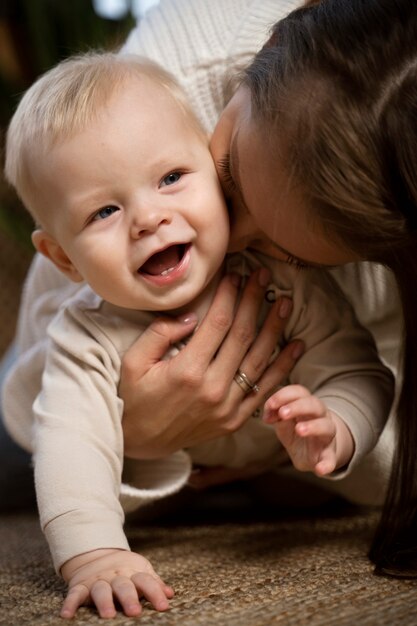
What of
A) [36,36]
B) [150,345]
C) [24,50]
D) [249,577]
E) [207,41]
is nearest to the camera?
[249,577]

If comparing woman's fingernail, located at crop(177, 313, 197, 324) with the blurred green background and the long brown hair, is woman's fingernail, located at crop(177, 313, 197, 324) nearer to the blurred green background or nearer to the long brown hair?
the long brown hair

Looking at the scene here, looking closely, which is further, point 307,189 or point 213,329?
point 213,329

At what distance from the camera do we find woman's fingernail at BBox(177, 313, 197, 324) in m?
0.98

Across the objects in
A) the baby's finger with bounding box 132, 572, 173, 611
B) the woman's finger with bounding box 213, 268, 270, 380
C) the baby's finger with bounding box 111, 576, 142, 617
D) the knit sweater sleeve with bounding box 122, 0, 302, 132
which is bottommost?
the baby's finger with bounding box 132, 572, 173, 611

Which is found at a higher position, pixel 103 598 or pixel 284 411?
pixel 284 411

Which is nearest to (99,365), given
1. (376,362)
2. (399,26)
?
(376,362)

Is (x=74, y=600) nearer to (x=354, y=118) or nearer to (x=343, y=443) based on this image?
(x=343, y=443)

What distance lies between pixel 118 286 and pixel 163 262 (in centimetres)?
5

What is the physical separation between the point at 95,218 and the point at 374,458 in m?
0.49

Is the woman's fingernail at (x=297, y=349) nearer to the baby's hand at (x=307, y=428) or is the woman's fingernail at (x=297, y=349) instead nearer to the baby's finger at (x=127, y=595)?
the baby's hand at (x=307, y=428)

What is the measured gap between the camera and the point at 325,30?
2.58 feet

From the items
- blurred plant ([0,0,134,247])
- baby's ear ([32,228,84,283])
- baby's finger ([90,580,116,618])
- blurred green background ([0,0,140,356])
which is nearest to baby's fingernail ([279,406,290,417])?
baby's finger ([90,580,116,618])

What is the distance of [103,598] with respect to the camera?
29.4 inches

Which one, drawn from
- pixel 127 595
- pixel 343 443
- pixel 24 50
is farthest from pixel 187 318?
pixel 24 50
